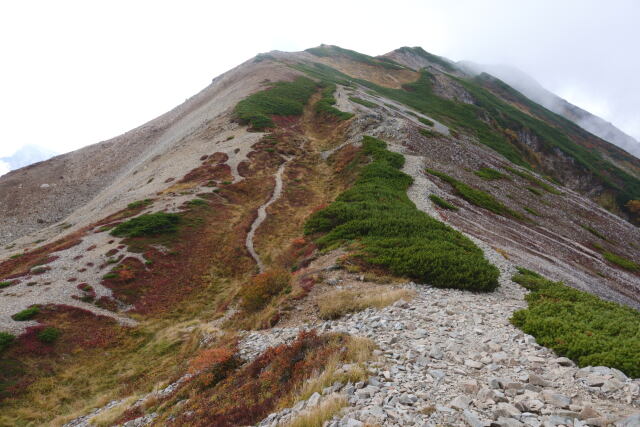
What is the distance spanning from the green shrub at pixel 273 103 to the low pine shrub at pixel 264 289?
165 feet

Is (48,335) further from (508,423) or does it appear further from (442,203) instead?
(442,203)

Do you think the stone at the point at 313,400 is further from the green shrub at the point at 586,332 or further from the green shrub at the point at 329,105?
the green shrub at the point at 329,105

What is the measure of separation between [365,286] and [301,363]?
7.24 metres

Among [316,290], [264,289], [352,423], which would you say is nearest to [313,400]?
[352,423]

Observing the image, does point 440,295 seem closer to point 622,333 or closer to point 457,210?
point 622,333

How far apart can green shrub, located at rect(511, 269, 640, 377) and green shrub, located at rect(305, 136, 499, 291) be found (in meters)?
3.61

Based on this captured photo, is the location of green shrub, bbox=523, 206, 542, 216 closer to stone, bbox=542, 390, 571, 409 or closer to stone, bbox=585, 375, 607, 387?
stone, bbox=585, 375, 607, 387

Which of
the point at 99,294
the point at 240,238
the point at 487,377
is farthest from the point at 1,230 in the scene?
the point at 487,377

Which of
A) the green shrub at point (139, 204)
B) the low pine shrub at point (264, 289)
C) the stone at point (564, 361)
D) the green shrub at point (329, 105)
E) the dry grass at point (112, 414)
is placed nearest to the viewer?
the stone at point (564, 361)

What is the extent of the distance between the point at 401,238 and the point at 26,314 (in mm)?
25572

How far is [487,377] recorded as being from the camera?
791 cm

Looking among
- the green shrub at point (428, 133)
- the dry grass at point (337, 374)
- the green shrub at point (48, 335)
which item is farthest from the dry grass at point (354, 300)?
the green shrub at point (428, 133)

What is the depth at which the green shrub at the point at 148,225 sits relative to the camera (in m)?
32.5

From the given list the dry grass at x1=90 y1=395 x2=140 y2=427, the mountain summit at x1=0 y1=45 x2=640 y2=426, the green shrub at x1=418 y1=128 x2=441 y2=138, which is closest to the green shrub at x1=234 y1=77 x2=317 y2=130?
the mountain summit at x1=0 y1=45 x2=640 y2=426
